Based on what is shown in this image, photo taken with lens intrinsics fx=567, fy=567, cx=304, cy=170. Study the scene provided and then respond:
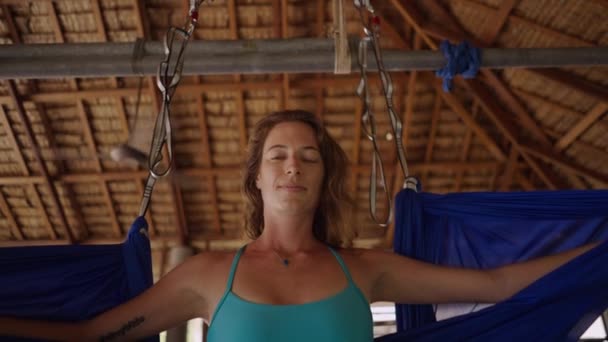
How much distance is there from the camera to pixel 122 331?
1.40 metres

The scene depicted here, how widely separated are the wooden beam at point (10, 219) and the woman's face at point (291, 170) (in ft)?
22.1

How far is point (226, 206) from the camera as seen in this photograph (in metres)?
7.74

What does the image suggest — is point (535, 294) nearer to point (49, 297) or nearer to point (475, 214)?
point (475, 214)

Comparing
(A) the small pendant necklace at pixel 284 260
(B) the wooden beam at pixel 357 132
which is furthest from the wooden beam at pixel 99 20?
(A) the small pendant necklace at pixel 284 260

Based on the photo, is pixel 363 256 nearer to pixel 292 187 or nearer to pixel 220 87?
pixel 292 187

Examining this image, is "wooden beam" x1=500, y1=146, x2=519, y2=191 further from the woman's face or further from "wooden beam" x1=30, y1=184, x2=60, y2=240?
"wooden beam" x1=30, y1=184, x2=60, y2=240

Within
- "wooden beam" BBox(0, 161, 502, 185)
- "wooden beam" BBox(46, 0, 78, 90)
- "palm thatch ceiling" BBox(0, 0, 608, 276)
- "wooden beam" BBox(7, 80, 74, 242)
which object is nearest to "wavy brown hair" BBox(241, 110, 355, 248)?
"palm thatch ceiling" BBox(0, 0, 608, 276)

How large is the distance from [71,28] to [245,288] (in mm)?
5409

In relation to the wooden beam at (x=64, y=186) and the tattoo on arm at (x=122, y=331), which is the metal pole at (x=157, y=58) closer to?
the tattoo on arm at (x=122, y=331)

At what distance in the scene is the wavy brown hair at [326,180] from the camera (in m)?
1.63

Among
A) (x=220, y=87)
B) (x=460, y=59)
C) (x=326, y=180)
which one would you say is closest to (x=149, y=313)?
(x=326, y=180)

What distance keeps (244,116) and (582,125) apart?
143 inches

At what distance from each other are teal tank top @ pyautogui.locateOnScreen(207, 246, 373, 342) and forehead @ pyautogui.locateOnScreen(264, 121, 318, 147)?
436mm

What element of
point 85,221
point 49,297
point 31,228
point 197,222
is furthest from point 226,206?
point 49,297
